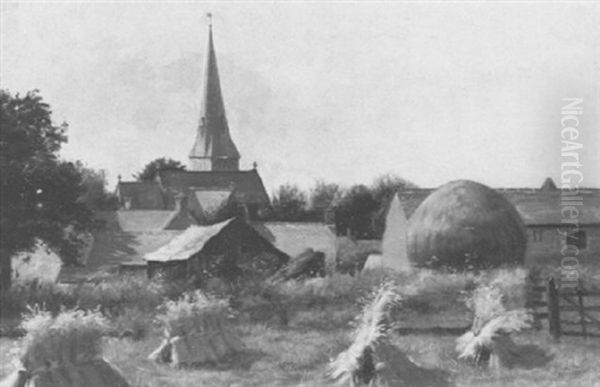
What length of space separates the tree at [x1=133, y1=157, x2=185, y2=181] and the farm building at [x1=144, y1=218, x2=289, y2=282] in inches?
36.8

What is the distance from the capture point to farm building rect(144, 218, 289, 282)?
12992 millimetres

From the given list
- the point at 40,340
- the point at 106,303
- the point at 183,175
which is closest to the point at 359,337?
the point at 40,340

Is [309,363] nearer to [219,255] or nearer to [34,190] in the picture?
[219,255]

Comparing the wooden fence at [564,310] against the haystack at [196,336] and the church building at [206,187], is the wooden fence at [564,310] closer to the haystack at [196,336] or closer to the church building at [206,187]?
the haystack at [196,336]

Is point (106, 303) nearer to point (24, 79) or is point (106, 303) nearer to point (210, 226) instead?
point (210, 226)

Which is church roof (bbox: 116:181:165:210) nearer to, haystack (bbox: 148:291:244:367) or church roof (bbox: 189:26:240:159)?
church roof (bbox: 189:26:240:159)

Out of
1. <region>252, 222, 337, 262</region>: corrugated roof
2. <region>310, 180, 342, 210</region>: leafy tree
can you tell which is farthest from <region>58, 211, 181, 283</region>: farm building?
<region>310, 180, 342, 210</region>: leafy tree

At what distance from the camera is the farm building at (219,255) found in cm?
1299

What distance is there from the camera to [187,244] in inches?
524

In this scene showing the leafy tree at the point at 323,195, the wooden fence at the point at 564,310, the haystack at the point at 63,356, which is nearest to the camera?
the haystack at the point at 63,356

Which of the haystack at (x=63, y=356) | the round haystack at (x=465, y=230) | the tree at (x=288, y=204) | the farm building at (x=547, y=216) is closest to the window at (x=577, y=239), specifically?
the farm building at (x=547, y=216)

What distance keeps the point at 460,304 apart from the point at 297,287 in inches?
88.0

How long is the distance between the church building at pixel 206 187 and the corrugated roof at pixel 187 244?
0.23 metres

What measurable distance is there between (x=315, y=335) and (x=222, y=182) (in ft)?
26.7
